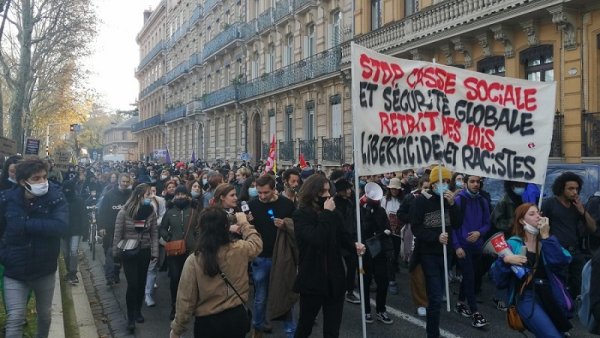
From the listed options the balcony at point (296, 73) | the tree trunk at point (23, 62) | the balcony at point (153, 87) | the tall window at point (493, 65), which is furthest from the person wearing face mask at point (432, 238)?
the balcony at point (153, 87)

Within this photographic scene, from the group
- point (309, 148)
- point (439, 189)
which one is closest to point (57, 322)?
point (439, 189)

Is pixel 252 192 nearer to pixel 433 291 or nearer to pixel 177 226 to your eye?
pixel 177 226

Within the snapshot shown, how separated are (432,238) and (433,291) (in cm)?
55

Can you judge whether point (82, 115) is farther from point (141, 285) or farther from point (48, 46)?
point (141, 285)

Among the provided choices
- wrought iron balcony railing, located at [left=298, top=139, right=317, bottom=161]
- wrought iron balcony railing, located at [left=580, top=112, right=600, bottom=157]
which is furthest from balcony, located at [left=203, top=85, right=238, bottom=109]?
wrought iron balcony railing, located at [left=580, top=112, right=600, bottom=157]

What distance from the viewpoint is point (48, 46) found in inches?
1059

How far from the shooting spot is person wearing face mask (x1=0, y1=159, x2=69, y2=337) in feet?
14.6

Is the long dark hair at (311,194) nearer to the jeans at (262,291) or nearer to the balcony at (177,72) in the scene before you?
the jeans at (262,291)

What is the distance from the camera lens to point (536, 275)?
3982mm

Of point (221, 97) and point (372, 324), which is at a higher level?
point (221, 97)

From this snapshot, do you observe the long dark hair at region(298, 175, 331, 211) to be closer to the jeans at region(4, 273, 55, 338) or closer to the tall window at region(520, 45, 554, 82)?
the jeans at region(4, 273, 55, 338)

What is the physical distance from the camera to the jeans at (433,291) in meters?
5.23

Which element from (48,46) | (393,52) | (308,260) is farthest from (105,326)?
(48,46)

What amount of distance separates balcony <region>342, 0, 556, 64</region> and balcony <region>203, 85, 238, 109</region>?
43.6 ft
